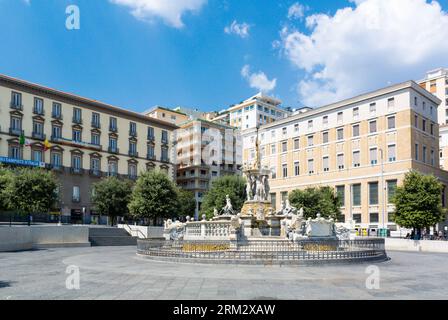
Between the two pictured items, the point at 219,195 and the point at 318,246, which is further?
the point at 219,195

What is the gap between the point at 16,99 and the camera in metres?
56.1

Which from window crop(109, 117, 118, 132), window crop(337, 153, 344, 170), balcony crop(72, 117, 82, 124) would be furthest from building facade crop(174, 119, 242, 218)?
window crop(337, 153, 344, 170)

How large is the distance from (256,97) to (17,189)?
7375 centimetres

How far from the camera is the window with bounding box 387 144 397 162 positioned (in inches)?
2170

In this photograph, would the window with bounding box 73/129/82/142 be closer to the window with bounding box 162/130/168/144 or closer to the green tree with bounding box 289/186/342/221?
the window with bounding box 162/130/168/144

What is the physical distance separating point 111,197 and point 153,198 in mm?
8873

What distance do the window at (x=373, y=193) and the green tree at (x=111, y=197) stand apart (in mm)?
32603

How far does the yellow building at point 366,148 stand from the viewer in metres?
54.7

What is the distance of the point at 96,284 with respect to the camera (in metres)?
13.2

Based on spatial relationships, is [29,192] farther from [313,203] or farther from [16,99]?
[313,203]

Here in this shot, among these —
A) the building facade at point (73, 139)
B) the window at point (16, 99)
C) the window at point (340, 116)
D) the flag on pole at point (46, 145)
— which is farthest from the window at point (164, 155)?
the window at point (340, 116)
